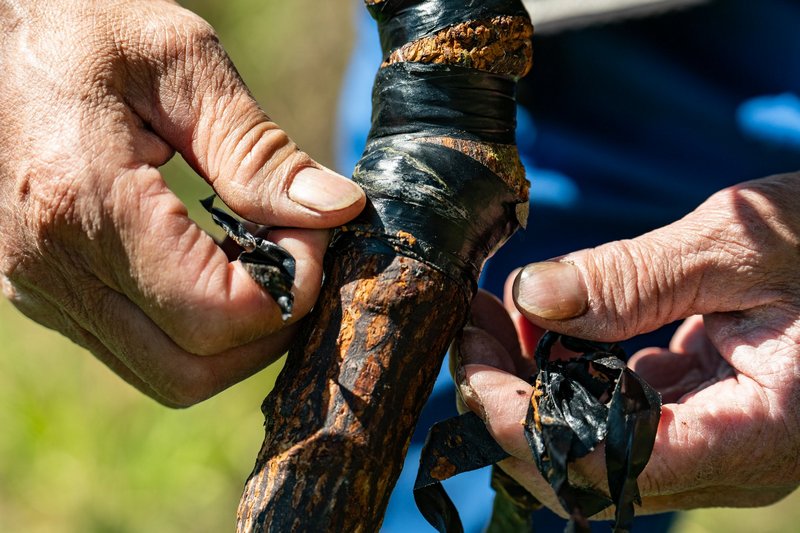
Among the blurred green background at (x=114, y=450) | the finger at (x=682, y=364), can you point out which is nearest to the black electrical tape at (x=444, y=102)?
the finger at (x=682, y=364)

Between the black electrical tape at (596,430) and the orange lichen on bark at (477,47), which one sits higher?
the orange lichen on bark at (477,47)

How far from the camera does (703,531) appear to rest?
4398mm

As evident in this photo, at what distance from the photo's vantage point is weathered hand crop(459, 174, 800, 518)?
1709 millimetres

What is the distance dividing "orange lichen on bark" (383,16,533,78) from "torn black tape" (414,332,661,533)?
1.98 feet

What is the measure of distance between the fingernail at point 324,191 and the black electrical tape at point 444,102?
0.18 m

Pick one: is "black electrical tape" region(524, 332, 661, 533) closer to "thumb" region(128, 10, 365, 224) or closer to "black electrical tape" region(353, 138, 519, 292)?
"black electrical tape" region(353, 138, 519, 292)

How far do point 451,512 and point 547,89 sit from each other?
6.01 feet

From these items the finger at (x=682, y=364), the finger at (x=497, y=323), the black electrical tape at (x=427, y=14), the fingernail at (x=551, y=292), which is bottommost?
the finger at (x=682, y=364)

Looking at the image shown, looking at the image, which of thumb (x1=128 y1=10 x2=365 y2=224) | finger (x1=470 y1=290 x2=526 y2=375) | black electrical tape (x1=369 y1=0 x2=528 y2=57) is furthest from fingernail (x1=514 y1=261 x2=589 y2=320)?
black electrical tape (x1=369 y1=0 x2=528 y2=57)

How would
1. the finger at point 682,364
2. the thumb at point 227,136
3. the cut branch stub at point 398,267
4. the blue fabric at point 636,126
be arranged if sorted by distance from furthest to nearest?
the blue fabric at point 636,126
the finger at point 682,364
the thumb at point 227,136
the cut branch stub at point 398,267

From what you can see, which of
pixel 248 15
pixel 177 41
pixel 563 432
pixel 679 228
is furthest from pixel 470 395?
pixel 248 15

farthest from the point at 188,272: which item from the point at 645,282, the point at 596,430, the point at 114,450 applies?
the point at 114,450

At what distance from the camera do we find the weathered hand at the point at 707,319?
1.71 meters

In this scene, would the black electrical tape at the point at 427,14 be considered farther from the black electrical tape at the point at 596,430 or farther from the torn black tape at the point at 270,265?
the black electrical tape at the point at 596,430
